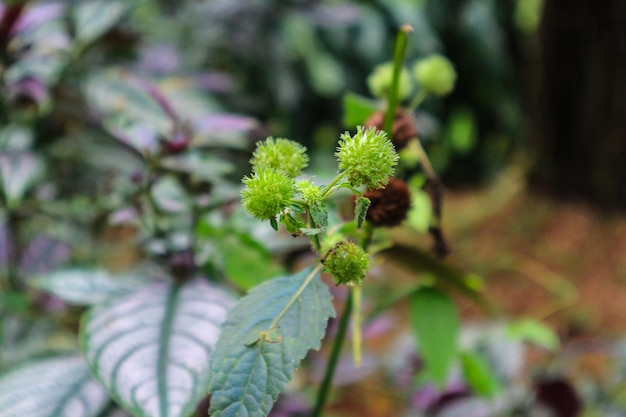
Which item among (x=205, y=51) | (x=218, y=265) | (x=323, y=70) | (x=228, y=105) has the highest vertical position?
(x=323, y=70)

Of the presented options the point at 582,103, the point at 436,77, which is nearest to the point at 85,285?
the point at 436,77

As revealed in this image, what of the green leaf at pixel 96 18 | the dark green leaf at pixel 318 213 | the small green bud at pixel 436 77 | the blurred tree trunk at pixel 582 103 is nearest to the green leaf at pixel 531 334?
the small green bud at pixel 436 77

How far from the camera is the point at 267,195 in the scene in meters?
0.47

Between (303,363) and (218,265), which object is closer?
(218,265)

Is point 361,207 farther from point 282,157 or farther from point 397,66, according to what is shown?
point 397,66

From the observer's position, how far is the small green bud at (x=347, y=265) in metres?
0.48

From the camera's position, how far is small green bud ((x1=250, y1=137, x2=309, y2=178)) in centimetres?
52

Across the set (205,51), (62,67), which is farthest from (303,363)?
(205,51)

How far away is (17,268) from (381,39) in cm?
254

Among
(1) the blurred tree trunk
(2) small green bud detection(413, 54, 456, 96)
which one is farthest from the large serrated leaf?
(1) the blurred tree trunk

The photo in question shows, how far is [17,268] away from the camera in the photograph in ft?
3.71

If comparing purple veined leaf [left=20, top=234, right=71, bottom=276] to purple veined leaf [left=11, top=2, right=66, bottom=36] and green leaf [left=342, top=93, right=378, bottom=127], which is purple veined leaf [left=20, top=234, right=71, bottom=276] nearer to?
Result: purple veined leaf [left=11, top=2, right=66, bottom=36]

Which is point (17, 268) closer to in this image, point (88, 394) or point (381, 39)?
point (88, 394)

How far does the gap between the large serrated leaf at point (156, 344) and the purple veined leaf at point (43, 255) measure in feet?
1.31
